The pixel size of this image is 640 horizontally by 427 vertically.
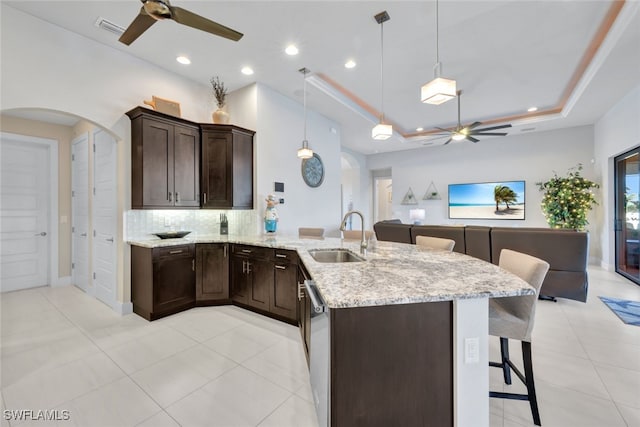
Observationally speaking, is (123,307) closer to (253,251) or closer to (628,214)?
(253,251)

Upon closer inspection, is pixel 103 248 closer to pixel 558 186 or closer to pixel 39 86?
pixel 39 86

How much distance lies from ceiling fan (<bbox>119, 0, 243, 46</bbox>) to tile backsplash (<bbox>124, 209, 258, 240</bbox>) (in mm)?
2106

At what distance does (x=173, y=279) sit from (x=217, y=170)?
1573mm

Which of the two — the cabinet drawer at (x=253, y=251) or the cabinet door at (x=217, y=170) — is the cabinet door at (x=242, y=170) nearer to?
the cabinet door at (x=217, y=170)

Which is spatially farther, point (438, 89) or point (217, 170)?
point (217, 170)

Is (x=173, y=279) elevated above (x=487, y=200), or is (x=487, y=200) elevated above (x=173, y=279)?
(x=487, y=200)

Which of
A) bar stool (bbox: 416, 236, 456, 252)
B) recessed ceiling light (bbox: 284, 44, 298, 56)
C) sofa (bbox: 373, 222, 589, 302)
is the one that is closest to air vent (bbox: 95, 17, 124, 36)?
recessed ceiling light (bbox: 284, 44, 298, 56)

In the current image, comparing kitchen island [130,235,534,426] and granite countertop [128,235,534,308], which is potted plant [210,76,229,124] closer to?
granite countertop [128,235,534,308]

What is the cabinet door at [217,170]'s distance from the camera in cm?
375

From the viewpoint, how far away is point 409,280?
1.45 meters

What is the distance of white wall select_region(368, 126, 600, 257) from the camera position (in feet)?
20.2

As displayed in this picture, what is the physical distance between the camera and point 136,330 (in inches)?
111

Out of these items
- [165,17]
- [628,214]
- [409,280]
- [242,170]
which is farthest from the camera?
[628,214]

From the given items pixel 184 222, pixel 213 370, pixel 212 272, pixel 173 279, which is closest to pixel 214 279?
pixel 212 272
